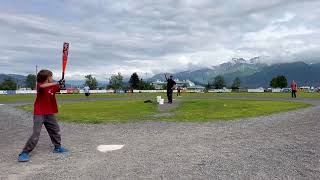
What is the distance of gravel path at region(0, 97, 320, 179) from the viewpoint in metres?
8.12

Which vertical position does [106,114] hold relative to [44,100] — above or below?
below

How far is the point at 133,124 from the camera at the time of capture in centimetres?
1788

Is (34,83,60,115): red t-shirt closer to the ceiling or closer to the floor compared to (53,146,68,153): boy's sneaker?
closer to the ceiling

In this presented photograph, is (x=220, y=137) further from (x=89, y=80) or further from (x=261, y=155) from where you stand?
(x=89, y=80)

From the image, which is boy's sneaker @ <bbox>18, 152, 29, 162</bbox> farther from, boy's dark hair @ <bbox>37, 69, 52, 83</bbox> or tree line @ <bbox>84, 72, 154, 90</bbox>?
tree line @ <bbox>84, 72, 154, 90</bbox>

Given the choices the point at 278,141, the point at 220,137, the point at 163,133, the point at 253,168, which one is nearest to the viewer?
the point at 253,168

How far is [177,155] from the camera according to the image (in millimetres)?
9898

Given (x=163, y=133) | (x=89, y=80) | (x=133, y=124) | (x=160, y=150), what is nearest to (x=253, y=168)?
(x=160, y=150)

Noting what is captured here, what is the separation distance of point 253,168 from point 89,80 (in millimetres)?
190517

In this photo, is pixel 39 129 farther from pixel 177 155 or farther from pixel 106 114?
pixel 106 114

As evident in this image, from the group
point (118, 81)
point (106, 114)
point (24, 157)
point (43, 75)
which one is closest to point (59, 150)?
point (24, 157)

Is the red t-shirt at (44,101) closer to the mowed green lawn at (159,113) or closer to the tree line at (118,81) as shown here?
the mowed green lawn at (159,113)

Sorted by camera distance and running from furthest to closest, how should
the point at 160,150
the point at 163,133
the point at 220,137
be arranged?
the point at 163,133 → the point at 220,137 → the point at 160,150

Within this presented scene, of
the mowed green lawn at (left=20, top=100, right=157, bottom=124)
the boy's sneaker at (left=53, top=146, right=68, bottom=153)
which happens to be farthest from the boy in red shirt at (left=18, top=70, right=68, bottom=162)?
the mowed green lawn at (left=20, top=100, right=157, bottom=124)
